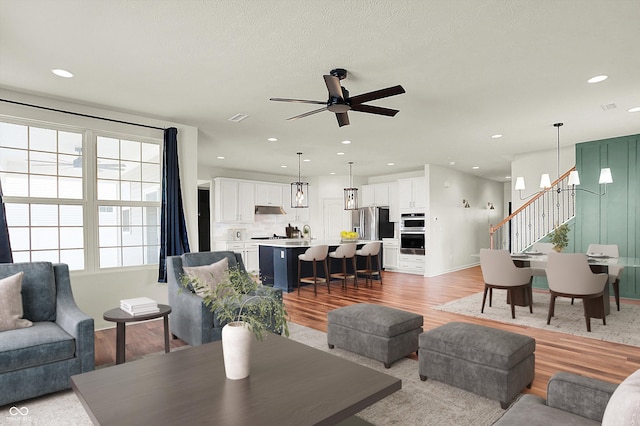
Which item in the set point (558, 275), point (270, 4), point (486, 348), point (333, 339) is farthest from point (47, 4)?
point (558, 275)

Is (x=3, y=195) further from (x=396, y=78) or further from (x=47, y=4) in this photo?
(x=396, y=78)

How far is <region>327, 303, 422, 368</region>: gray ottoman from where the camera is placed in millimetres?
3176

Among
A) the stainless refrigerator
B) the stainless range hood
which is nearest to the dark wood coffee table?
the stainless range hood

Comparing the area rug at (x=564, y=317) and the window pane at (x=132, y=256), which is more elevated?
the window pane at (x=132, y=256)

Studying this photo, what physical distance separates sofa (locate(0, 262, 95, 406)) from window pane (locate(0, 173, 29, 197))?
1.30m

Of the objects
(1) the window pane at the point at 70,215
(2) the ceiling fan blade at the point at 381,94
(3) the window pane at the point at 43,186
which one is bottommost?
(1) the window pane at the point at 70,215

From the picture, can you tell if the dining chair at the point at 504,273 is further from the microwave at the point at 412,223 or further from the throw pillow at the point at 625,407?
the throw pillow at the point at 625,407

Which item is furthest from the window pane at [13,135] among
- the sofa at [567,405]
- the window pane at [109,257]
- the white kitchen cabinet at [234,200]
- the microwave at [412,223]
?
the microwave at [412,223]

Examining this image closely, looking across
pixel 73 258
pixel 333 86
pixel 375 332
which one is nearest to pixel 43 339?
pixel 73 258

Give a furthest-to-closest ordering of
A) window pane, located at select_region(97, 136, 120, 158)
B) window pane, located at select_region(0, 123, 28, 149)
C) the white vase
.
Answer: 1. window pane, located at select_region(97, 136, 120, 158)
2. window pane, located at select_region(0, 123, 28, 149)
3. the white vase

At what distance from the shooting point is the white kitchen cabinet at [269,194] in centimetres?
965

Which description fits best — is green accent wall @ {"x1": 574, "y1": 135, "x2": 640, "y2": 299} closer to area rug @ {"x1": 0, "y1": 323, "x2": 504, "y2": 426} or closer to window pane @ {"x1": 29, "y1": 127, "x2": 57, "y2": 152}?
area rug @ {"x1": 0, "y1": 323, "x2": 504, "y2": 426}

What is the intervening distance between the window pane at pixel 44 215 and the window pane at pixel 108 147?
824 millimetres

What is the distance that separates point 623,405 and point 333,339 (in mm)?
2822
